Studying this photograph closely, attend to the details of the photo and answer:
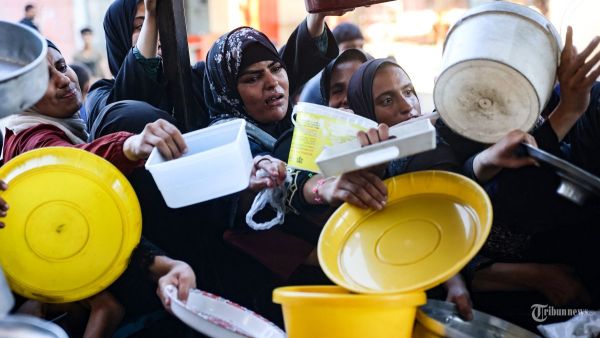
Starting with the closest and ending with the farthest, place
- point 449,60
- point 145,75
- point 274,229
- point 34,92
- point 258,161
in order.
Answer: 1. point 34,92
2. point 449,60
3. point 258,161
4. point 274,229
5. point 145,75

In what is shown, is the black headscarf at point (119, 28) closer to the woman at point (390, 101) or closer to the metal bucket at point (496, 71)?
the woman at point (390, 101)

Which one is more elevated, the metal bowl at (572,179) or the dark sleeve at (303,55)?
the metal bowl at (572,179)

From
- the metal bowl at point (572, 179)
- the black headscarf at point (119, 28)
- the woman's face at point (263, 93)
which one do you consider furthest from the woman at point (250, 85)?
the metal bowl at point (572, 179)

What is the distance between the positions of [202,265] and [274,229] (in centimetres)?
29

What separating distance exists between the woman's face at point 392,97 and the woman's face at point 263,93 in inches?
13.1

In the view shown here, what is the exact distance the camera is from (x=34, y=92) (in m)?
1.93

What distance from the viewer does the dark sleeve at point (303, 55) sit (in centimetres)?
313

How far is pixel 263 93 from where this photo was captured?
2.75 meters

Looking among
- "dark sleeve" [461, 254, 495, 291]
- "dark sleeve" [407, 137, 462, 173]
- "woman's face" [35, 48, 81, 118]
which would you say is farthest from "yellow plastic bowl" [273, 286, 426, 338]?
"woman's face" [35, 48, 81, 118]

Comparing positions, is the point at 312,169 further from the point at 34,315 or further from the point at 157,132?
the point at 34,315

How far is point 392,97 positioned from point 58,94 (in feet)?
3.72

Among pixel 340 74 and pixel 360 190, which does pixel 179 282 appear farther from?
pixel 340 74

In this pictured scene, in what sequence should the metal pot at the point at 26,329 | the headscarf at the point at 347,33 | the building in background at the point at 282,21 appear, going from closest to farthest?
1. the metal pot at the point at 26,329
2. the headscarf at the point at 347,33
3. the building in background at the point at 282,21

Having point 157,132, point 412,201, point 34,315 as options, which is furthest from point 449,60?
point 34,315
